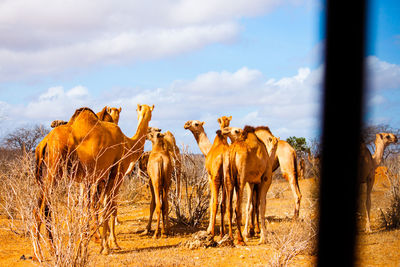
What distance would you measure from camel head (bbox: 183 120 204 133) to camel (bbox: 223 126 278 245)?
2101mm

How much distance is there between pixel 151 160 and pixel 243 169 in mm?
2409

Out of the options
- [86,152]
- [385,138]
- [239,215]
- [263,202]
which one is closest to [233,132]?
[263,202]

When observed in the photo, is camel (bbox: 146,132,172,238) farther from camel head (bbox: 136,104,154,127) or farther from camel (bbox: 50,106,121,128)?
camel (bbox: 50,106,121,128)

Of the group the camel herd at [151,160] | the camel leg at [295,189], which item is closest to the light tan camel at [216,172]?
the camel herd at [151,160]

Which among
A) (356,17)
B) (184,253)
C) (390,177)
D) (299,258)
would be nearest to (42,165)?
(184,253)

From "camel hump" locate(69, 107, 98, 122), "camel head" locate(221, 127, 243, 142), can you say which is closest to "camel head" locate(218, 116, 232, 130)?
"camel head" locate(221, 127, 243, 142)

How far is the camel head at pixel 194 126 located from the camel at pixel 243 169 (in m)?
2.10

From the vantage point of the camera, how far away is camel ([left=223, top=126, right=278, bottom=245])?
358 inches

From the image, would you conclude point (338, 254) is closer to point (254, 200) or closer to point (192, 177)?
point (254, 200)

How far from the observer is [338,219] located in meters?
10.2

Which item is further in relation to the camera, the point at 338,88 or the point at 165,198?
the point at 165,198

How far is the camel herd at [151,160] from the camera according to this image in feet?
25.3

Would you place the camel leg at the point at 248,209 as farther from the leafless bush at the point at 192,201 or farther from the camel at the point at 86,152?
the camel at the point at 86,152

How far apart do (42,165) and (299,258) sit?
4829 millimetres
